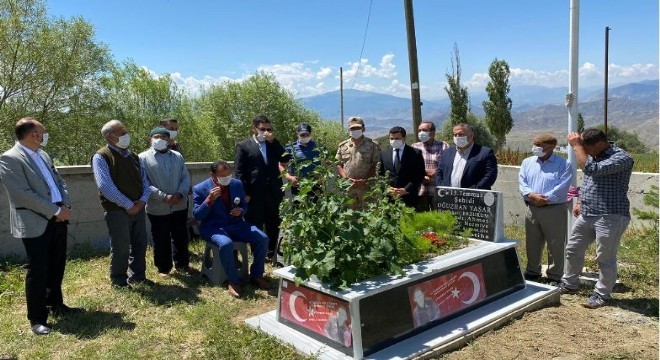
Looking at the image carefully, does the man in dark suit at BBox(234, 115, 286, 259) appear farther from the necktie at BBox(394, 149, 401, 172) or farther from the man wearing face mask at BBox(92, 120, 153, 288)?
the necktie at BBox(394, 149, 401, 172)

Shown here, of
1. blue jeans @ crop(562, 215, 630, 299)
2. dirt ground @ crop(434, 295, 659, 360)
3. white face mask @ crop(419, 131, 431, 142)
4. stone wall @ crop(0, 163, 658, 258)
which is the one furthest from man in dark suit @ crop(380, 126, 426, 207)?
stone wall @ crop(0, 163, 658, 258)

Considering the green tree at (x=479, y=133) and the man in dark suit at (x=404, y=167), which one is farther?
the green tree at (x=479, y=133)

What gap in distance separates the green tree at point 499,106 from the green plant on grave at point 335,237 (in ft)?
102

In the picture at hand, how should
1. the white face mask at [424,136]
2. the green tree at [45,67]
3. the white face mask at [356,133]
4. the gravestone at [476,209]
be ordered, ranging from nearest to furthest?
the gravestone at [476,209]
the white face mask at [356,133]
the white face mask at [424,136]
the green tree at [45,67]

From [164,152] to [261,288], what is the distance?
2.04m

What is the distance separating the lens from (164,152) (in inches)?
227

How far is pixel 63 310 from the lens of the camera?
4.67 meters

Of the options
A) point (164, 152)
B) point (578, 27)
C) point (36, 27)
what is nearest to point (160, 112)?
point (36, 27)

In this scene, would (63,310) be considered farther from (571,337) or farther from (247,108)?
(247,108)

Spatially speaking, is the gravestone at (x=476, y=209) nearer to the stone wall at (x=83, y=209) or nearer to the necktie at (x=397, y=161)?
the necktie at (x=397, y=161)

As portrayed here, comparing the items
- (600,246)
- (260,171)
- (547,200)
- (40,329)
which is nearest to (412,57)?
(260,171)

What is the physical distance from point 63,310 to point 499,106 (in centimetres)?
3286

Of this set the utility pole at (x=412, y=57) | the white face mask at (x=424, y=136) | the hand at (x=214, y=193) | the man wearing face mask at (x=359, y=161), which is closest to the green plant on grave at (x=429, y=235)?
the man wearing face mask at (x=359, y=161)

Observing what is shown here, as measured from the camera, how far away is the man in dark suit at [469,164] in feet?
17.9
